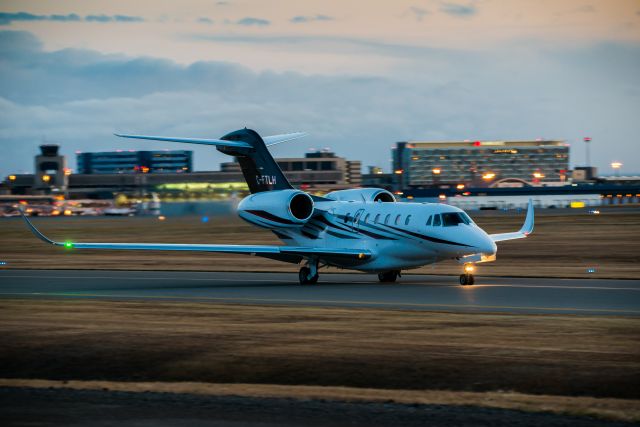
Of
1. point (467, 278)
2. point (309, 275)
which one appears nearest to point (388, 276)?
point (309, 275)

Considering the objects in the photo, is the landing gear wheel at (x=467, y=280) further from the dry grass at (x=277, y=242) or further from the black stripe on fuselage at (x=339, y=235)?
the dry grass at (x=277, y=242)

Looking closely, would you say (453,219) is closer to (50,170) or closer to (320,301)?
(320,301)

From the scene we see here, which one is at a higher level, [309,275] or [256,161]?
[256,161]

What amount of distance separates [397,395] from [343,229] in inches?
831

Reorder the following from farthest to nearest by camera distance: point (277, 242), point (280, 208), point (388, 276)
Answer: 1. point (277, 242)
2. point (280, 208)
3. point (388, 276)

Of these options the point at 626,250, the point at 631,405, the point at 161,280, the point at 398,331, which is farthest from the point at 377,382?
the point at 626,250

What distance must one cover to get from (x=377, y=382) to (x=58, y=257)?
133ft

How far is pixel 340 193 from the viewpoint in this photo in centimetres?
3797

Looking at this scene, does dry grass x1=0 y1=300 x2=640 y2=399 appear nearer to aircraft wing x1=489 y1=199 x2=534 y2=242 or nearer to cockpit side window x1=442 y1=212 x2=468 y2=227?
cockpit side window x1=442 y1=212 x2=468 y2=227

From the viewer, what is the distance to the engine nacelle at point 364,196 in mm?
37250

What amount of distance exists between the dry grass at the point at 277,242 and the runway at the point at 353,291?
4.49 meters

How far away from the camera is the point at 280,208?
35.3 metres

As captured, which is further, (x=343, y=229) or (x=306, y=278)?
(x=343, y=229)

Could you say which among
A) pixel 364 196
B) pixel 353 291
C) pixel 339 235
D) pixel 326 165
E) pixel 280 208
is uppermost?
pixel 326 165
